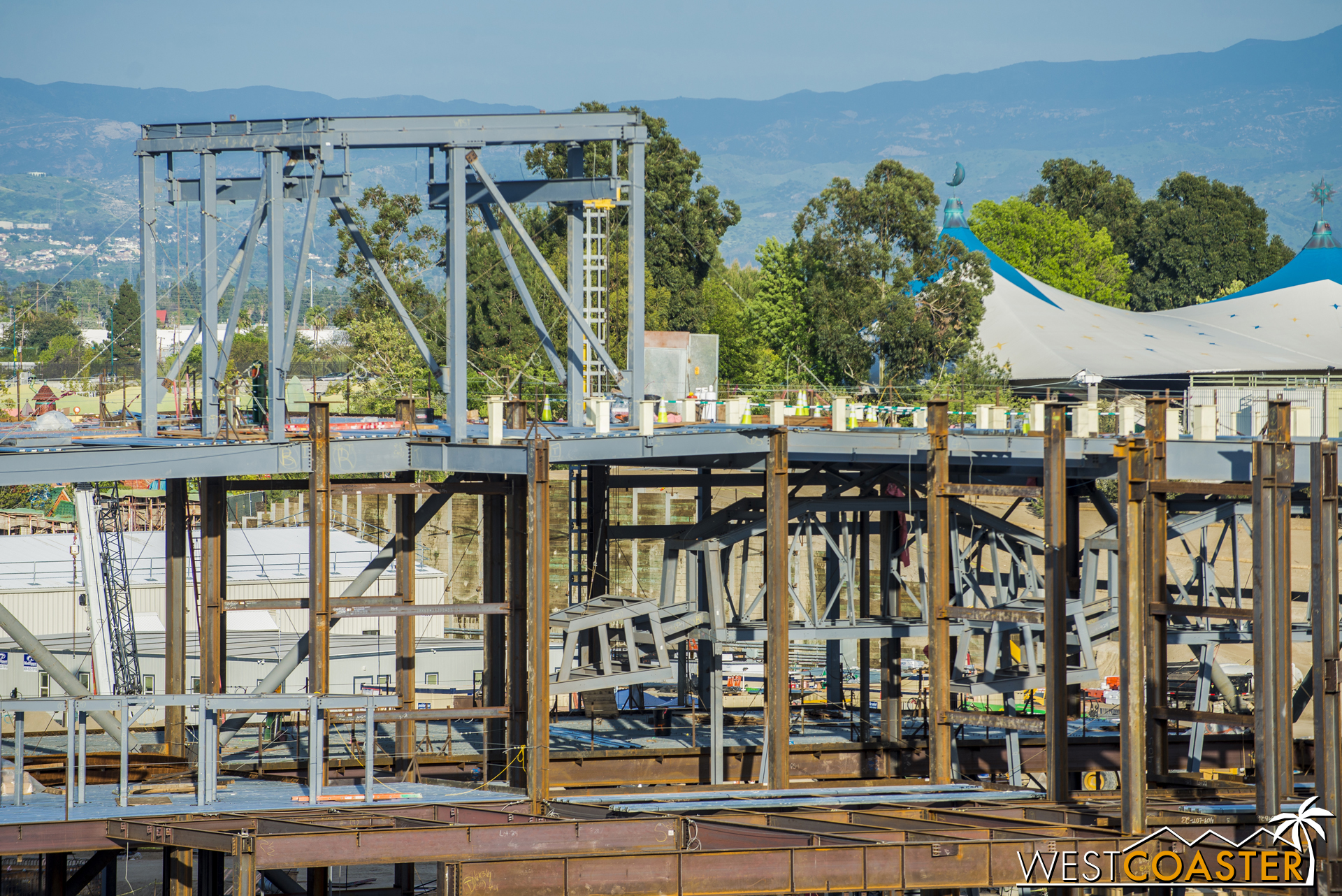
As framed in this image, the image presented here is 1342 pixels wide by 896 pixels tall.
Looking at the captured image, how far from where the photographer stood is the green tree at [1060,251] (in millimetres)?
112000

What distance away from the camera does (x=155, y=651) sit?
148 ft

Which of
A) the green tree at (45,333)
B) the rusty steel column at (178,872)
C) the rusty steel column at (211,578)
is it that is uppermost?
the green tree at (45,333)

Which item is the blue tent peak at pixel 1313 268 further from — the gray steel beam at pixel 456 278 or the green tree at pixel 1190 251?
the gray steel beam at pixel 456 278

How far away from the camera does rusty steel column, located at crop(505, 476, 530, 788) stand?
30266mm

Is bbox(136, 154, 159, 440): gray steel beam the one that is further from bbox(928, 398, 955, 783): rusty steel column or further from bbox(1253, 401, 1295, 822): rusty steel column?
bbox(1253, 401, 1295, 822): rusty steel column

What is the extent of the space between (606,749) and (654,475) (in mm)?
8235

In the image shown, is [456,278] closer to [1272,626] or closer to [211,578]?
[211,578]

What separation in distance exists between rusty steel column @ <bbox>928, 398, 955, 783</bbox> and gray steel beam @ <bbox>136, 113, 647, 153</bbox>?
9423 millimetres

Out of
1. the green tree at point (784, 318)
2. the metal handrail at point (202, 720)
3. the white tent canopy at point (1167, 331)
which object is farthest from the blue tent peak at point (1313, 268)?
the metal handrail at point (202, 720)

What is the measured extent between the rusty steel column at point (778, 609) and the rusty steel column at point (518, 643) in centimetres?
528

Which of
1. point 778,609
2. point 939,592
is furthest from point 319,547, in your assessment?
point 939,592

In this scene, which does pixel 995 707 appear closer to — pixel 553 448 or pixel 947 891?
pixel 947 891

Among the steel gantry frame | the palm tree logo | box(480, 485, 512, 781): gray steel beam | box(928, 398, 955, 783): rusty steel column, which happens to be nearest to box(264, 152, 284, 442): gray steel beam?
the steel gantry frame

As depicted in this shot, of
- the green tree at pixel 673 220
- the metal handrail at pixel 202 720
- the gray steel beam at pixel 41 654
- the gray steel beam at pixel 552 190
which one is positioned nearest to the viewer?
the metal handrail at pixel 202 720
